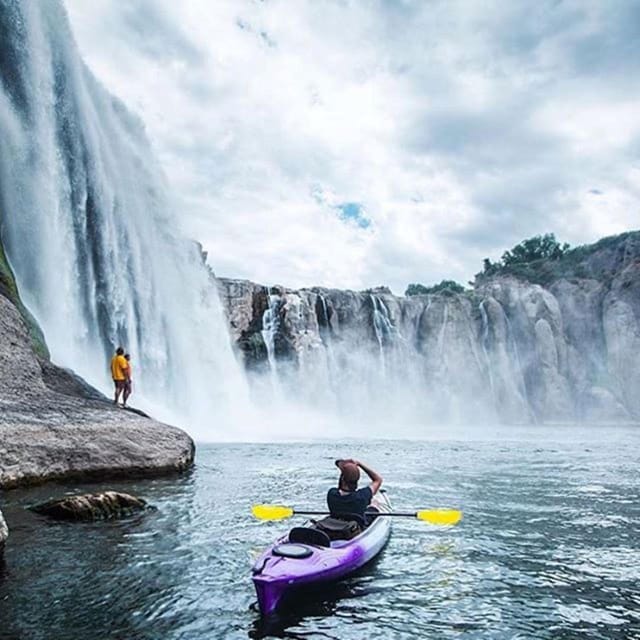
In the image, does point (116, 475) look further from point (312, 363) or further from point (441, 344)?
point (441, 344)

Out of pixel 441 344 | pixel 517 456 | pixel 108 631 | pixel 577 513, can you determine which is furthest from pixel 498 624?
A: pixel 441 344

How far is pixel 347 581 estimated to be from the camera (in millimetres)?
6996

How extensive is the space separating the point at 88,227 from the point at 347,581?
20.7 metres

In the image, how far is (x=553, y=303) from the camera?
186 feet

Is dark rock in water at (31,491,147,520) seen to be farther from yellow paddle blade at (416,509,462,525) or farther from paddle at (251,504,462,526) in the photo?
yellow paddle blade at (416,509,462,525)

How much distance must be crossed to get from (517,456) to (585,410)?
35290 mm

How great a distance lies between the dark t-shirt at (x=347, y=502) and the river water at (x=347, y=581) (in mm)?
716

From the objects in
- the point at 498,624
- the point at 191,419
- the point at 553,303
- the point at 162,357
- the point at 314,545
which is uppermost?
the point at 553,303

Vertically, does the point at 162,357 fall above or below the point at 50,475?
above

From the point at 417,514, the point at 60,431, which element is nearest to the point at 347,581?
the point at 417,514

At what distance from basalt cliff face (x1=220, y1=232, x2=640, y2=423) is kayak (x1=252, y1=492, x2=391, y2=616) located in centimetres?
3547

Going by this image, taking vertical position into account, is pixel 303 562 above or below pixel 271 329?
below

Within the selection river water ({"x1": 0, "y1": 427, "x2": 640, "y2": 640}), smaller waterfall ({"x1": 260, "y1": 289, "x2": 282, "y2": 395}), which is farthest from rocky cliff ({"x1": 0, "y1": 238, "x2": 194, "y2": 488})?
smaller waterfall ({"x1": 260, "y1": 289, "x2": 282, "y2": 395})

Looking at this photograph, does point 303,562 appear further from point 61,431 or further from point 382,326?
point 382,326
